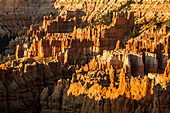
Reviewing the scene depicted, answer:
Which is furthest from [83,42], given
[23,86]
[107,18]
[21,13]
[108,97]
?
[21,13]

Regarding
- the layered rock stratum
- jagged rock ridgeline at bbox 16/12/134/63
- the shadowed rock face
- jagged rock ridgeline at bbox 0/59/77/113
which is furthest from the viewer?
the shadowed rock face

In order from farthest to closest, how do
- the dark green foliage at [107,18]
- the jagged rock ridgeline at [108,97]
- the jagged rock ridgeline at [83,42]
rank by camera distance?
the dark green foliage at [107,18]
the jagged rock ridgeline at [83,42]
the jagged rock ridgeline at [108,97]

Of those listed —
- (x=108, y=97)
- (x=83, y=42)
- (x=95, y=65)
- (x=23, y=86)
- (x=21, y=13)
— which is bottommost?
(x=108, y=97)

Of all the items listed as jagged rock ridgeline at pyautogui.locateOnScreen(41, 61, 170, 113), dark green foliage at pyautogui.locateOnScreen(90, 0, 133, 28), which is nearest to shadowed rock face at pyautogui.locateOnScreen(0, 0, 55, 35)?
dark green foliage at pyautogui.locateOnScreen(90, 0, 133, 28)

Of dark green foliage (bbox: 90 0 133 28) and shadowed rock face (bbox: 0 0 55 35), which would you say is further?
shadowed rock face (bbox: 0 0 55 35)

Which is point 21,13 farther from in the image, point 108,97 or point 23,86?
point 108,97

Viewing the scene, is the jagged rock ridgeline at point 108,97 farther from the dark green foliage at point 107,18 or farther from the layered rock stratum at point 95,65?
the dark green foliage at point 107,18

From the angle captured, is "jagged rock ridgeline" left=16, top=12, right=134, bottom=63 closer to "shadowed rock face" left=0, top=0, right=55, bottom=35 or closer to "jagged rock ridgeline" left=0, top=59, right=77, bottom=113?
"jagged rock ridgeline" left=0, top=59, right=77, bottom=113

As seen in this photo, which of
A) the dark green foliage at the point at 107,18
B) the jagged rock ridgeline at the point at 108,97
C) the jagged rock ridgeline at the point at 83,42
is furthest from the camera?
the dark green foliage at the point at 107,18

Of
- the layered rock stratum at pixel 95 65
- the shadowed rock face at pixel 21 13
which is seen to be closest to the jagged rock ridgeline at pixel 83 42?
the layered rock stratum at pixel 95 65

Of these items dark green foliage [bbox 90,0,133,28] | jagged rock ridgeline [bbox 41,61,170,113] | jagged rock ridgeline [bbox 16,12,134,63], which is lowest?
jagged rock ridgeline [bbox 41,61,170,113]

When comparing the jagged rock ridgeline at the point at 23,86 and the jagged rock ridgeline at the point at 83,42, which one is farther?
the jagged rock ridgeline at the point at 83,42

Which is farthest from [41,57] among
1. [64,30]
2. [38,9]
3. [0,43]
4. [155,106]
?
[38,9]

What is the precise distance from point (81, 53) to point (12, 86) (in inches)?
1567
